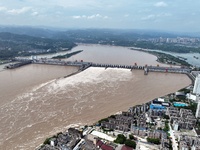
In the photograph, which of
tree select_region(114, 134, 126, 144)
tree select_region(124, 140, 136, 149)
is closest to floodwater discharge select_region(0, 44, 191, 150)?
tree select_region(114, 134, 126, 144)

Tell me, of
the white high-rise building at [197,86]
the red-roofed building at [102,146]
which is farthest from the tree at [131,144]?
the white high-rise building at [197,86]

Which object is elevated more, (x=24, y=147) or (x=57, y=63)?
(x=57, y=63)

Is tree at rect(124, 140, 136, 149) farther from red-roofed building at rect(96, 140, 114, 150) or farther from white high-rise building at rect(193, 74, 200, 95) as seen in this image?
white high-rise building at rect(193, 74, 200, 95)

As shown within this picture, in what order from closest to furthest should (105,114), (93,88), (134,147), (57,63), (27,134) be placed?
(134,147) < (27,134) < (105,114) < (93,88) < (57,63)

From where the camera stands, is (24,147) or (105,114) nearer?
(24,147)

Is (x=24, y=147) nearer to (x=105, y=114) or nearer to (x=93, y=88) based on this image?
(x=105, y=114)

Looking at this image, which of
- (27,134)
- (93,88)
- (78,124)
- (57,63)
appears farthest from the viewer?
(57,63)

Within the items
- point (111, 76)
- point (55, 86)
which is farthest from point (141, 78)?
point (55, 86)

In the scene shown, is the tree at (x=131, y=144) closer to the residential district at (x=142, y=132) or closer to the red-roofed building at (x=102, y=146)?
the residential district at (x=142, y=132)
